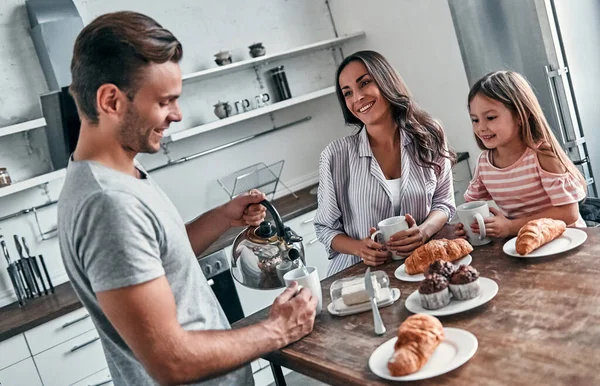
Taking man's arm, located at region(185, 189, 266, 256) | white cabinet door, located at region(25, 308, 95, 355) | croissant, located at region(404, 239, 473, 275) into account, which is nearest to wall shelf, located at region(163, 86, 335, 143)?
white cabinet door, located at region(25, 308, 95, 355)

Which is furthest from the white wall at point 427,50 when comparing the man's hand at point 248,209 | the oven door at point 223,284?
the man's hand at point 248,209

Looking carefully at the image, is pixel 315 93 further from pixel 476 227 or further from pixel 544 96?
pixel 476 227

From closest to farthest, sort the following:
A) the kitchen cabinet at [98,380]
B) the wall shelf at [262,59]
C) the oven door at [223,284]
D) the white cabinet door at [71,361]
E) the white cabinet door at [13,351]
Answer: the white cabinet door at [13,351]
the white cabinet door at [71,361]
the kitchen cabinet at [98,380]
the oven door at [223,284]
the wall shelf at [262,59]

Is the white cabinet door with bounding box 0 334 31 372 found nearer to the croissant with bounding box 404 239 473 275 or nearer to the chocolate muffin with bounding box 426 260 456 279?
the croissant with bounding box 404 239 473 275

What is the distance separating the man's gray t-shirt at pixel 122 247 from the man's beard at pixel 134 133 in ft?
0.22

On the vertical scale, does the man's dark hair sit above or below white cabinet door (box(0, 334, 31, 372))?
above

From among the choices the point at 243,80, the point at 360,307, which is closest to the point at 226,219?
the point at 360,307

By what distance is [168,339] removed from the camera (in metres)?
1.15

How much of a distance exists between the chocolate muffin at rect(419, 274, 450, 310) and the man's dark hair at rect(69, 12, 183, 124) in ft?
2.49

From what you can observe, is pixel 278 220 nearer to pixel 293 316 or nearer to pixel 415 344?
pixel 293 316

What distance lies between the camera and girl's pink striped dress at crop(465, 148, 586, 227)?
1862 mm

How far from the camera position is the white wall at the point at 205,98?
3.41 m

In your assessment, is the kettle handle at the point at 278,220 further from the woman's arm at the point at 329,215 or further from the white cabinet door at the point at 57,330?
the white cabinet door at the point at 57,330

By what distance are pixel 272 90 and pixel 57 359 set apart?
231 centimetres
